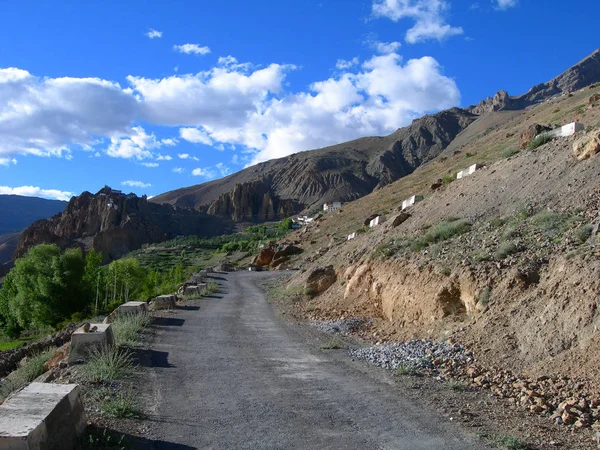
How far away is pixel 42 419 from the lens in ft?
16.7

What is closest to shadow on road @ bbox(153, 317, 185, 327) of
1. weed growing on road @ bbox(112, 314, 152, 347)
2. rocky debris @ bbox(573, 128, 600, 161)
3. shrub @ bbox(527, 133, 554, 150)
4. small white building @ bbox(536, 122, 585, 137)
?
weed growing on road @ bbox(112, 314, 152, 347)

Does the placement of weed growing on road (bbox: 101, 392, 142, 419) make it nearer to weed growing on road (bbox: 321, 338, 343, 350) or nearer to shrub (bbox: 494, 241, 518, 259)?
weed growing on road (bbox: 321, 338, 343, 350)

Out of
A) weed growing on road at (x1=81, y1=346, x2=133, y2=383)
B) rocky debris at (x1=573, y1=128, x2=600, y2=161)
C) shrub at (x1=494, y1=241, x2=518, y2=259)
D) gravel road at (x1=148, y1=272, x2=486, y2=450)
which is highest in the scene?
rocky debris at (x1=573, y1=128, x2=600, y2=161)

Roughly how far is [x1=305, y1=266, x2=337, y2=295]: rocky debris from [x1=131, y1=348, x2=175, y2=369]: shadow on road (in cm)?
1077

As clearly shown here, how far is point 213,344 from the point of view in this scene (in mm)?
12375

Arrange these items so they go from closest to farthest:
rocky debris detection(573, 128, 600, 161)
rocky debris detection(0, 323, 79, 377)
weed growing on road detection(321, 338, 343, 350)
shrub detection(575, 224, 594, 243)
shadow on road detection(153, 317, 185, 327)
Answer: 1. shrub detection(575, 224, 594, 243)
2. weed growing on road detection(321, 338, 343, 350)
3. rocky debris detection(573, 128, 600, 161)
4. shadow on road detection(153, 317, 185, 327)
5. rocky debris detection(0, 323, 79, 377)

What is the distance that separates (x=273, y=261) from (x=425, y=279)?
37.4 metres

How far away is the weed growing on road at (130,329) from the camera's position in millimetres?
11441

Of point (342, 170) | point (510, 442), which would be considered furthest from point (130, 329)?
point (342, 170)

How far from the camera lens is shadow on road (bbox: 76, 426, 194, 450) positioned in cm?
564

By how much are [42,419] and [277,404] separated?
124 inches

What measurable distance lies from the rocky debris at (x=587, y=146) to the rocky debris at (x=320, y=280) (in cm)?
982

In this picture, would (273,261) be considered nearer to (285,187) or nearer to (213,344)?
(213,344)

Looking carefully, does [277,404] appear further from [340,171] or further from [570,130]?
[340,171]
